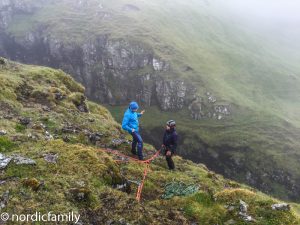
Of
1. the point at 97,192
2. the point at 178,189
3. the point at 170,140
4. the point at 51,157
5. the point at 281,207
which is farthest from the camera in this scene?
the point at 170,140

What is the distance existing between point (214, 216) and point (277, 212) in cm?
294

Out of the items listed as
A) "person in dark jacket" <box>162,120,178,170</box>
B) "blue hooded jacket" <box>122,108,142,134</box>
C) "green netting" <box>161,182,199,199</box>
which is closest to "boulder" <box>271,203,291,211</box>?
"green netting" <box>161,182,199,199</box>

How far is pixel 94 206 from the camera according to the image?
16375mm

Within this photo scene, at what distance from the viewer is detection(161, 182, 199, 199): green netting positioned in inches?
840

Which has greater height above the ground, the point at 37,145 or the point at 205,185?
the point at 37,145

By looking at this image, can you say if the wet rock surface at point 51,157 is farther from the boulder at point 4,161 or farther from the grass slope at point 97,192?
the boulder at point 4,161

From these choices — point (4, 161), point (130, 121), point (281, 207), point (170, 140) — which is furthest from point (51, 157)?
point (281, 207)

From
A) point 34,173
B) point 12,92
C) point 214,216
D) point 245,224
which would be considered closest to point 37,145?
point 34,173

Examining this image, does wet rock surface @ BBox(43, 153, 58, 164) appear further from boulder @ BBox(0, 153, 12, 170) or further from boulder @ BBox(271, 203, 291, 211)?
boulder @ BBox(271, 203, 291, 211)

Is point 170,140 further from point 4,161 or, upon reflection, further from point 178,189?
point 4,161

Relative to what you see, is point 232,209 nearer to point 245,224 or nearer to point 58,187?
point 245,224

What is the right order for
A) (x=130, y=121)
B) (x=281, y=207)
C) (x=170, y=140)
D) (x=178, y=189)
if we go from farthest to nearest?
(x=130, y=121), (x=170, y=140), (x=178, y=189), (x=281, y=207)

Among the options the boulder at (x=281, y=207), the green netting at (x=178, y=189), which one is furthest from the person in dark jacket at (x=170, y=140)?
the boulder at (x=281, y=207)

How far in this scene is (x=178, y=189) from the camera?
2222 cm
